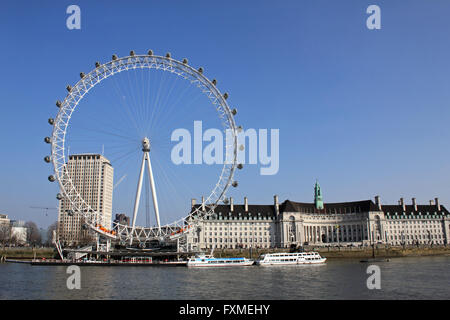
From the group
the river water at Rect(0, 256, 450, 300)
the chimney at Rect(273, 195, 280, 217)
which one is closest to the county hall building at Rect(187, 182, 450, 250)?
the chimney at Rect(273, 195, 280, 217)

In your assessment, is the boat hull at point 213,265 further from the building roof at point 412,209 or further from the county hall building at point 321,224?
the building roof at point 412,209

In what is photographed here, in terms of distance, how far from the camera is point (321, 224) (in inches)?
6009

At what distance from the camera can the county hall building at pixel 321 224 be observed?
139000mm

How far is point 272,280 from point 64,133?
41954 millimetres

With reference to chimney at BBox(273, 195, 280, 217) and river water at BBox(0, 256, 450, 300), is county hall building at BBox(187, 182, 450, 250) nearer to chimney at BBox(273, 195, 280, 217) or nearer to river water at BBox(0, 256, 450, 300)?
chimney at BBox(273, 195, 280, 217)

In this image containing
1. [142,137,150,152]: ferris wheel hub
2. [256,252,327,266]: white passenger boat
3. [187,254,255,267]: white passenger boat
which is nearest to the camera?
[142,137,150,152]: ferris wheel hub

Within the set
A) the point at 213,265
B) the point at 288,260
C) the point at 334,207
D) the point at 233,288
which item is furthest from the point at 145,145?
the point at 334,207

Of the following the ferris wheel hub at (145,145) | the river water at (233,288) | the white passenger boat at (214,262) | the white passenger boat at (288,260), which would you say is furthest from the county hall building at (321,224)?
the river water at (233,288)

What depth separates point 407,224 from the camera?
491 ft

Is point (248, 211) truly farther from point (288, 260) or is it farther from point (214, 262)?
point (214, 262)

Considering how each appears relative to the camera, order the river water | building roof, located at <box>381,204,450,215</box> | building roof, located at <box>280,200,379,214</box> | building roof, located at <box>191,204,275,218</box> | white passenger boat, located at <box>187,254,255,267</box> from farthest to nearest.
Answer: building roof, located at <box>381,204,450,215</box>, building roof, located at <box>280,200,379,214</box>, building roof, located at <box>191,204,275,218</box>, white passenger boat, located at <box>187,254,255,267</box>, the river water

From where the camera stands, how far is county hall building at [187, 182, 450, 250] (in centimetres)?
13900
